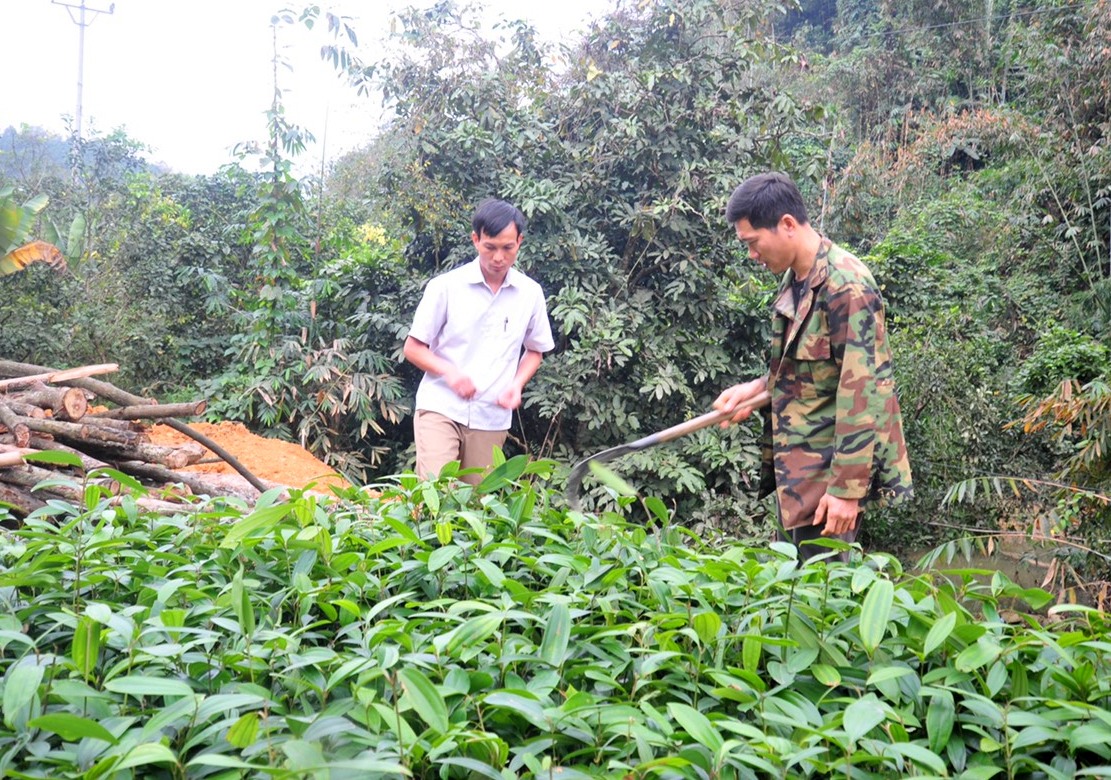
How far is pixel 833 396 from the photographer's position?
307 centimetres

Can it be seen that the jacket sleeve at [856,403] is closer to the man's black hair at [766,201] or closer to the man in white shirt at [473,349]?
the man's black hair at [766,201]

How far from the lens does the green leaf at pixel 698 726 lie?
1.14 meters

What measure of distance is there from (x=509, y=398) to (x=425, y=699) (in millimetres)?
2848

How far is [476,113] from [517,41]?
2.62 ft

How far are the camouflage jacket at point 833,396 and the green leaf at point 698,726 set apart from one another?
1848 mm

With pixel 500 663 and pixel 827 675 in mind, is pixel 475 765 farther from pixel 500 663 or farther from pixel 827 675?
pixel 827 675

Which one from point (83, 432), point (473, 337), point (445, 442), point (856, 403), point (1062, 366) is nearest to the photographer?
point (856, 403)

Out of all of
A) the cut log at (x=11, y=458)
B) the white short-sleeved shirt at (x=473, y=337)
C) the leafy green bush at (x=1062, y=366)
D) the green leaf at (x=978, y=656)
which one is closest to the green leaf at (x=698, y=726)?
the green leaf at (x=978, y=656)

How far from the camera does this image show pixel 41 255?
6625 mm

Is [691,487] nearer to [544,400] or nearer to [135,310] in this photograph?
[544,400]

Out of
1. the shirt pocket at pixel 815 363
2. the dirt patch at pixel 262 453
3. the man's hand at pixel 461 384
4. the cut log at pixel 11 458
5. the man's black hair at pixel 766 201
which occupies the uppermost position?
the man's black hair at pixel 766 201

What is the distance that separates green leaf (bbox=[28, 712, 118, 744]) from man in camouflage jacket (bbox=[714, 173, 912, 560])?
226 centimetres

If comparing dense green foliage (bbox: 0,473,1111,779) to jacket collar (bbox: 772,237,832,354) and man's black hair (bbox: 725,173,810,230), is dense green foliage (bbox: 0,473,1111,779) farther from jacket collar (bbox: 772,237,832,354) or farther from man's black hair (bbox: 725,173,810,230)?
man's black hair (bbox: 725,173,810,230)

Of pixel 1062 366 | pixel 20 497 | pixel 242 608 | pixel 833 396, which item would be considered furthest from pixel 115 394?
pixel 1062 366
